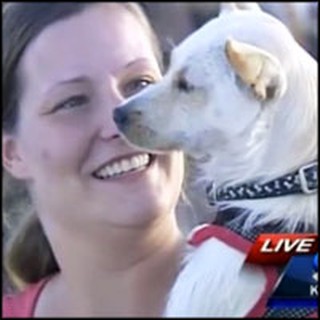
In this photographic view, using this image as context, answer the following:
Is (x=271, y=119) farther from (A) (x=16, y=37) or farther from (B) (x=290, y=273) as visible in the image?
(A) (x=16, y=37)

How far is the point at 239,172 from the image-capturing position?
4.36 ft

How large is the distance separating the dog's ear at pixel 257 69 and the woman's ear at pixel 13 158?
234mm

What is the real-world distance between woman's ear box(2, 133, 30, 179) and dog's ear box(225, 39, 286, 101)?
23cm

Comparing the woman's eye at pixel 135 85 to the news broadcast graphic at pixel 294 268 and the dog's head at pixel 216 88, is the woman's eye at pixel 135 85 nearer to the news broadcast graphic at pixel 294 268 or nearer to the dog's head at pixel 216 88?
the dog's head at pixel 216 88

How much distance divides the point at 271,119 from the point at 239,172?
0.07 m

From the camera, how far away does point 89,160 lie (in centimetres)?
128

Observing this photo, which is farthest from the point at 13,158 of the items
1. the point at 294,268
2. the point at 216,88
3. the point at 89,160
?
the point at 294,268

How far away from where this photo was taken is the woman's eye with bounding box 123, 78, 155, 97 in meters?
1.31

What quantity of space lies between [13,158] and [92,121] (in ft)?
0.38

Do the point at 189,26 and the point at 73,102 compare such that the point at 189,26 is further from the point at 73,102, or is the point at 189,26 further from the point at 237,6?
the point at 73,102

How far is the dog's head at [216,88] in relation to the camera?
4.17ft

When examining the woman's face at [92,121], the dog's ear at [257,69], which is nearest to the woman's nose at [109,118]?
the woman's face at [92,121]

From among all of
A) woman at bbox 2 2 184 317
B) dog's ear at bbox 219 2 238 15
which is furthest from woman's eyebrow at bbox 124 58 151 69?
dog's ear at bbox 219 2 238 15

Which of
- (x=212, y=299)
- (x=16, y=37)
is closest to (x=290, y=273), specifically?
(x=212, y=299)
